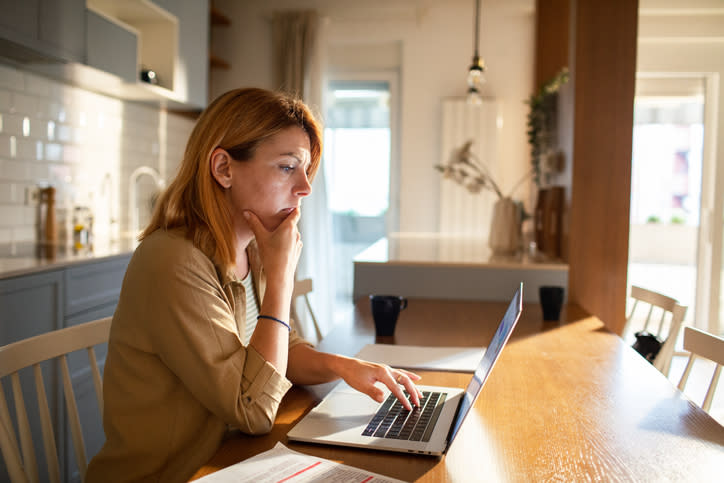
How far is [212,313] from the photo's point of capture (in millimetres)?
950

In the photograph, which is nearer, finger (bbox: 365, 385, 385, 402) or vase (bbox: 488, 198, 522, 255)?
finger (bbox: 365, 385, 385, 402)

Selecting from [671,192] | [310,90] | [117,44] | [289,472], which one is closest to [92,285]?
[117,44]

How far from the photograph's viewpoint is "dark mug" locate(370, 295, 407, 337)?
161cm

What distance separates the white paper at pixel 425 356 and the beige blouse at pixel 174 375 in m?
0.46

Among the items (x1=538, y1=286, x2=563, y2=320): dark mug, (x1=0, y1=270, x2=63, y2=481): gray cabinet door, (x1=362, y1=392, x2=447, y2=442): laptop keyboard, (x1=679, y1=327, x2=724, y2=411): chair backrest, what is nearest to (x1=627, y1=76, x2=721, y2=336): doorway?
(x1=538, y1=286, x2=563, y2=320): dark mug

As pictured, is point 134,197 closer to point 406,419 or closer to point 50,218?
point 50,218

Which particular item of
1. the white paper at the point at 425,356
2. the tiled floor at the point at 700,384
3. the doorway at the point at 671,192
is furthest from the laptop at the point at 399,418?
the tiled floor at the point at 700,384

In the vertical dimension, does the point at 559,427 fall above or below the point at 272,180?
below

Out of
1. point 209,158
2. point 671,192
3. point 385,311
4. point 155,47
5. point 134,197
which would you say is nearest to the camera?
point 209,158

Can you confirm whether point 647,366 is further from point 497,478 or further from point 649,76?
point 649,76

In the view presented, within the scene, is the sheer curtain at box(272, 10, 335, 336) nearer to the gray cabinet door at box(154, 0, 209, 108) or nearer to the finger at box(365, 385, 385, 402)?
the gray cabinet door at box(154, 0, 209, 108)

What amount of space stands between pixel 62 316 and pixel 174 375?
5.12 feet

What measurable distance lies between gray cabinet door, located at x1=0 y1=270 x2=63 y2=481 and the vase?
1859 millimetres

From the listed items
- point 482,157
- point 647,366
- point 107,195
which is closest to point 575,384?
point 647,366
